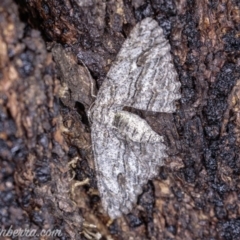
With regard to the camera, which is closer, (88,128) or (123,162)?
(88,128)

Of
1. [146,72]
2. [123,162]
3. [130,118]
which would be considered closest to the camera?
[146,72]

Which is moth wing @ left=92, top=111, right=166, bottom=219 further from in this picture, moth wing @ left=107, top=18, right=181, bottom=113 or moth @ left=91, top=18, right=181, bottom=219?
moth wing @ left=107, top=18, right=181, bottom=113

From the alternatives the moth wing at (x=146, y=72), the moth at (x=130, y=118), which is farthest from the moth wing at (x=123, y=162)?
the moth wing at (x=146, y=72)

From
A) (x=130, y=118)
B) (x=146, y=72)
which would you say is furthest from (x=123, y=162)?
(x=146, y=72)

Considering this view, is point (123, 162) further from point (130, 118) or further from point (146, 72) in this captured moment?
point (146, 72)

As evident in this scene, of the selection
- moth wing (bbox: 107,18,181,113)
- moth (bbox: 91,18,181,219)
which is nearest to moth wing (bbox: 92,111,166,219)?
moth (bbox: 91,18,181,219)
